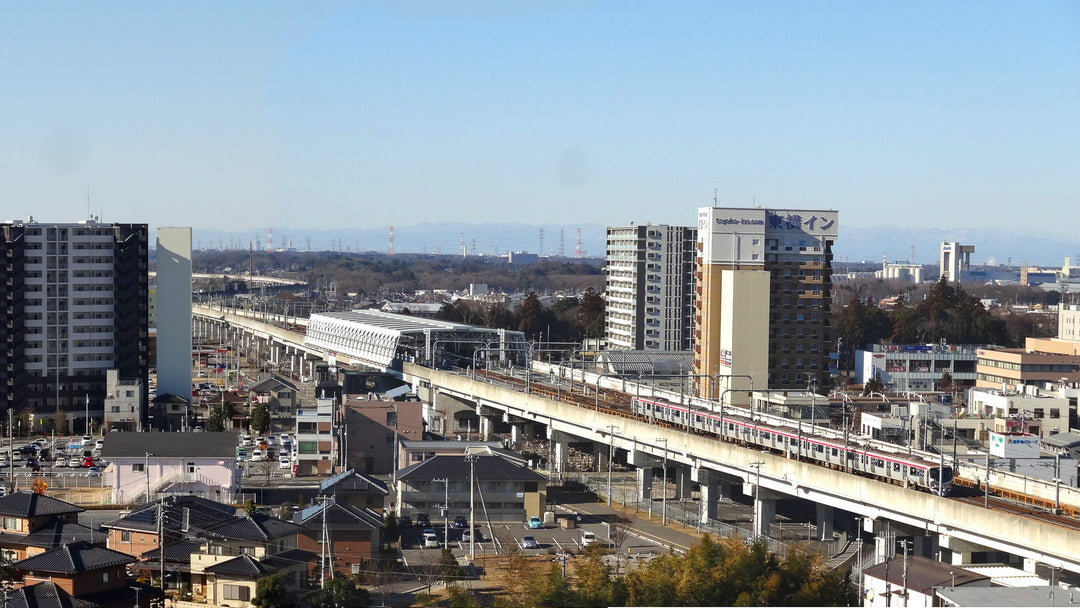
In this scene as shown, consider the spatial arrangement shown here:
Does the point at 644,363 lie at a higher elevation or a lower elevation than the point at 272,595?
higher

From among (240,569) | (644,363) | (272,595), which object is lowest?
(272,595)

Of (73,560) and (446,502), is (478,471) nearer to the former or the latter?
(446,502)

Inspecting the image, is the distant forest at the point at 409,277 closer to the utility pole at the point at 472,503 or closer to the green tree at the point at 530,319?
the green tree at the point at 530,319

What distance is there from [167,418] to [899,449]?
57.3 feet

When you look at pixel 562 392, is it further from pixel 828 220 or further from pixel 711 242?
pixel 828 220

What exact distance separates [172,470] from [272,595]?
8258mm

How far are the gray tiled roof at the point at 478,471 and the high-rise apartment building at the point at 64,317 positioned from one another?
1185 cm

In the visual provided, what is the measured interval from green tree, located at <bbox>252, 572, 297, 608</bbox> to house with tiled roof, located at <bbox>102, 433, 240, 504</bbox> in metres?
7.35

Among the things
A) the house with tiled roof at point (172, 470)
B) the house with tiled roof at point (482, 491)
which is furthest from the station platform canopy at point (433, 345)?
the house with tiled roof at point (482, 491)

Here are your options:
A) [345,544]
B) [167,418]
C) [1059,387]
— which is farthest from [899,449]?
[167,418]

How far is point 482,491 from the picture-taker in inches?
774

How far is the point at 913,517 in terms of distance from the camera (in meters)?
15.4

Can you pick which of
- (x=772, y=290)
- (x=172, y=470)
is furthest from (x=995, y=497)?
(x=772, y=290)

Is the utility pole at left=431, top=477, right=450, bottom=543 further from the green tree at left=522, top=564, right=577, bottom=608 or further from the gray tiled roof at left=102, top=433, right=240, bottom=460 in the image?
the green tree at left=522, top=564, right=577, bottom=608
